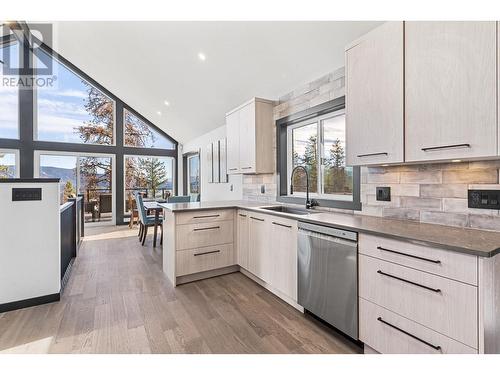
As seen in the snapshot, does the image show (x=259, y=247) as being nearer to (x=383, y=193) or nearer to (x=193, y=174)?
(x=383, y=193)

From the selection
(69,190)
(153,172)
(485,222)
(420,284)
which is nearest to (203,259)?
(420,284)

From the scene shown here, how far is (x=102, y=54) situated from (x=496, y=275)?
20.0 feet

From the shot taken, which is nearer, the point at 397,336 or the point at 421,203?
the point at 397,336

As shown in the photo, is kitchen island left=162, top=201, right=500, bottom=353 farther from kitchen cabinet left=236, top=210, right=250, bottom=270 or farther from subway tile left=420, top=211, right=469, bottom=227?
kitchen cabinet left=236, top=210, right=250, bottom=270

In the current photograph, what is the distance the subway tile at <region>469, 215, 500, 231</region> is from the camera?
1.44 metres

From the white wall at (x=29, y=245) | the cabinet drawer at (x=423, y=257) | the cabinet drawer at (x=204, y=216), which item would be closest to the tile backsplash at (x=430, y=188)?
the cabinet drawer at (x=423, y=257)

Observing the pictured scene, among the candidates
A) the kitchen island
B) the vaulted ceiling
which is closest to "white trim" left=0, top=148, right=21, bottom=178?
the vaulted ceiling

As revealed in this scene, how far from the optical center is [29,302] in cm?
230

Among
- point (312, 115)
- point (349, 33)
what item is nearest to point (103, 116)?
point (312, 115)

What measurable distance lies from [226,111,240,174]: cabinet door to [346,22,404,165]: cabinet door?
1.93m

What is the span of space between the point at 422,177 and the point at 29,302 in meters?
3.50

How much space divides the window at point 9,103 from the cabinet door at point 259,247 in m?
6.27

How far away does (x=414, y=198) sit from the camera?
184 centimetres

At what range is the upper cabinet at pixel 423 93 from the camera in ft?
4.08
